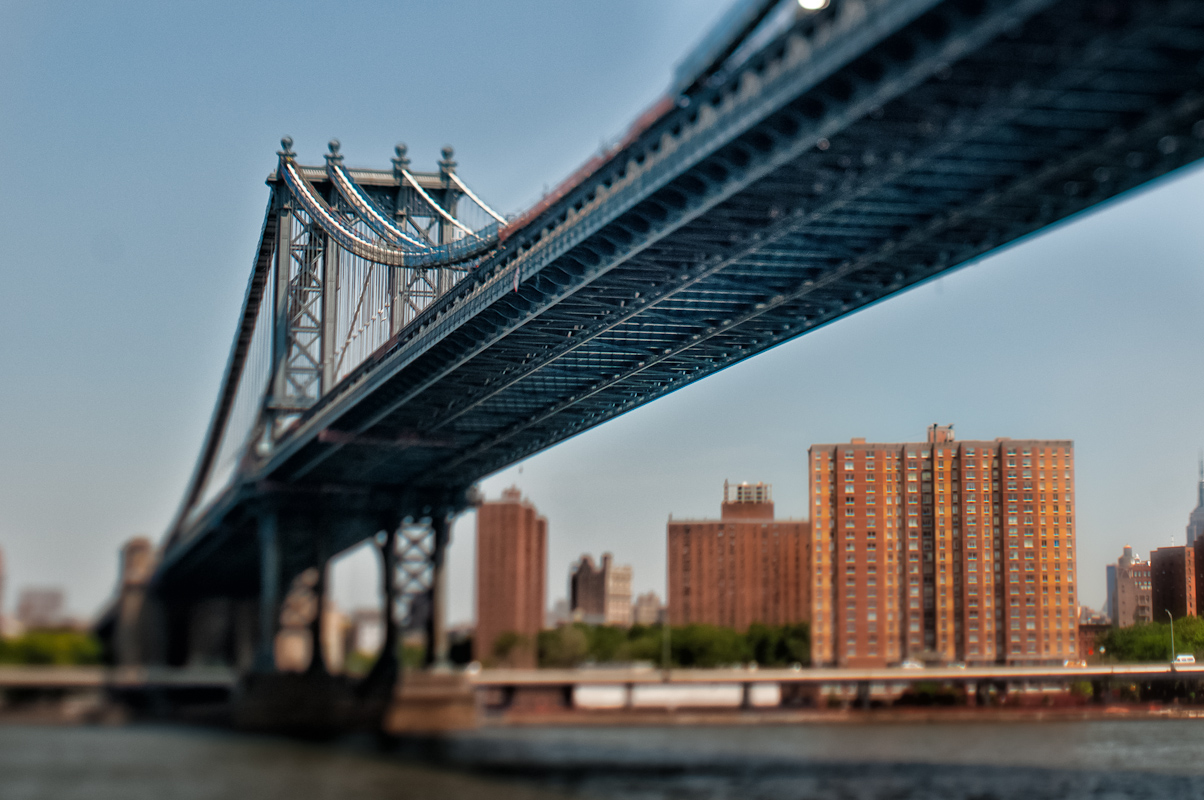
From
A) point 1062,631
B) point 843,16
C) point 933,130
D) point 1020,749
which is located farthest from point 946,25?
point 1062,631

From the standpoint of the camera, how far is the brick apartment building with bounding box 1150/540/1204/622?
55.5 metres

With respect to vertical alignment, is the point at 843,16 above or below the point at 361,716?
above

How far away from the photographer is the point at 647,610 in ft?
310

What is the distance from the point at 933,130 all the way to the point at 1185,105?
3381 mm

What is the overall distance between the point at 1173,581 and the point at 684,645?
32668mm

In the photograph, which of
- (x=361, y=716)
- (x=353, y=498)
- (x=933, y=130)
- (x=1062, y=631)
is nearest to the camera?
(x=933, y=130)

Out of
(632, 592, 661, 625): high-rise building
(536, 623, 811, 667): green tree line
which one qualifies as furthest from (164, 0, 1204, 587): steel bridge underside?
(632, 592, 661, 625): high-rise building

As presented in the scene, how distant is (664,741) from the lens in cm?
5997

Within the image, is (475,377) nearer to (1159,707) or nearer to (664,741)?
(664,741)

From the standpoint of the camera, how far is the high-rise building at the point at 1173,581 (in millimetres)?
55469

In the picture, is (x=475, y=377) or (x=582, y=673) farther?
(x=582, y=673)

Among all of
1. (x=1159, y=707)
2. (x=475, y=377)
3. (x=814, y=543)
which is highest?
(x=475, y=377)

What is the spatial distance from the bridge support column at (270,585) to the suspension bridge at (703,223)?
0.19 m

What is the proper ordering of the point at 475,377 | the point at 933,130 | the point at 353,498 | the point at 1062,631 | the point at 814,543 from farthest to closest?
1. the point at 814,543
2. the point at 1062,631
3. the point at 353,498
4. the point at 475,377
5. the point at 933,130
